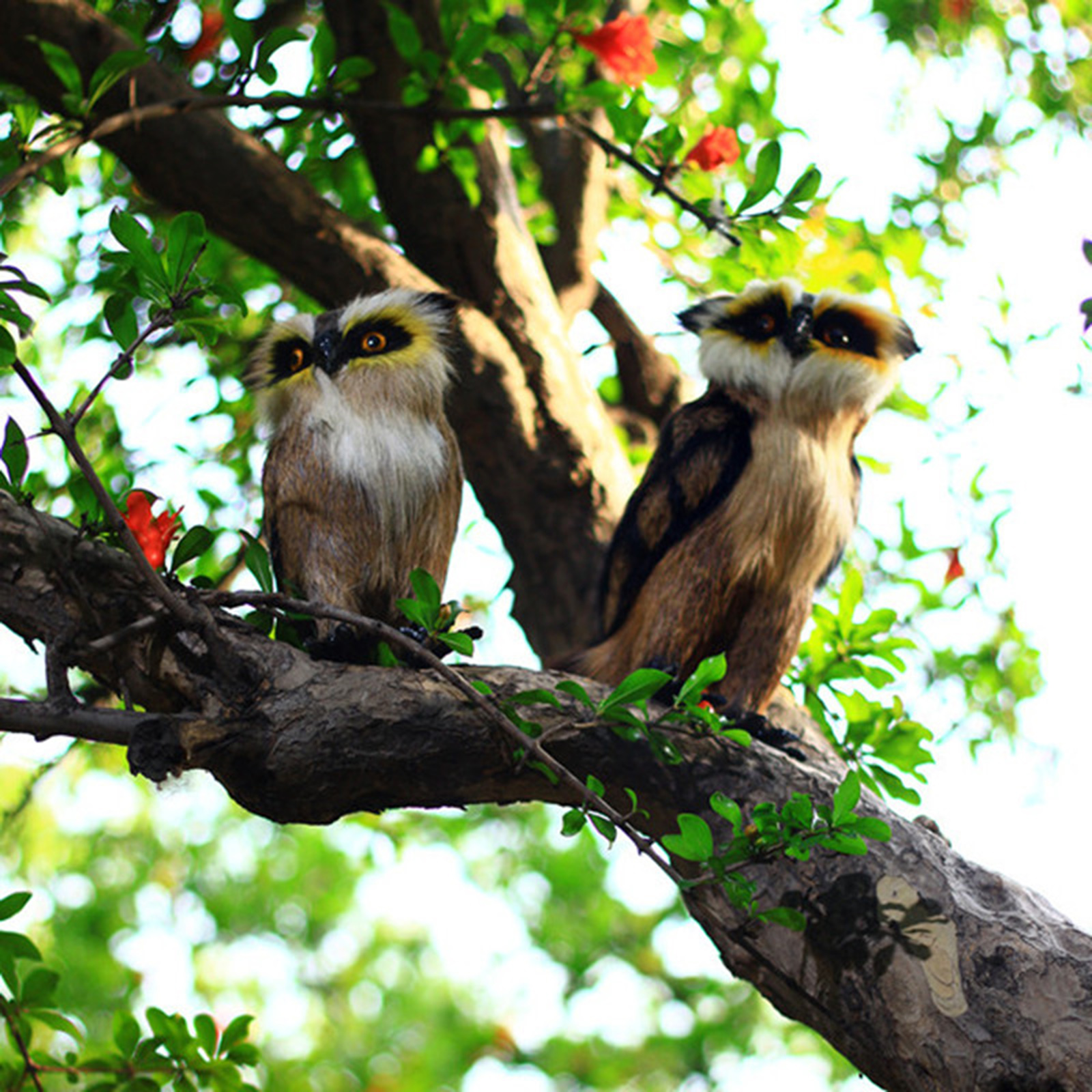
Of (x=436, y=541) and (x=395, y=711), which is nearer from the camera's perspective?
(x=395, y=711)

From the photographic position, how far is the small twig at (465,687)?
1.95 meters

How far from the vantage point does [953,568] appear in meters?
4.25

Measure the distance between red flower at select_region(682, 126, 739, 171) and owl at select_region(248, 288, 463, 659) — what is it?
105 cm

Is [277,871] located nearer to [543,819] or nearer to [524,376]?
[543,819]

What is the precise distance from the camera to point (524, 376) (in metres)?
4.15

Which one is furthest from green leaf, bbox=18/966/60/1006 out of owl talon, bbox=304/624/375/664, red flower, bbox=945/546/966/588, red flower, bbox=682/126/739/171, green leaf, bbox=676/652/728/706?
red flower, bbox=945/546/966/588

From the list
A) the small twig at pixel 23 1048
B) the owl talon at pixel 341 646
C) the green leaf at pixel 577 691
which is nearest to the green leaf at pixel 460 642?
the green leaf at pixel 577 691

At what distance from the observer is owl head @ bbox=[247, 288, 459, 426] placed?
2938 millimetres

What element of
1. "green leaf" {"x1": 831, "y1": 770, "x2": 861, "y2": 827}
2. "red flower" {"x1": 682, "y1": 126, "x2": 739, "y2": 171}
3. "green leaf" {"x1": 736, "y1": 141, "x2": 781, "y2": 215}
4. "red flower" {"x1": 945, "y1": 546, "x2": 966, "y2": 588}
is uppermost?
"red flower" {"x1": 682, "y1": 126, "x2": 739, "y2": 171}

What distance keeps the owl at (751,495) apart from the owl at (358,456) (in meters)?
0.59

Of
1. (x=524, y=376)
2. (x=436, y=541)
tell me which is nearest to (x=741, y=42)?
(x=524, y=376)

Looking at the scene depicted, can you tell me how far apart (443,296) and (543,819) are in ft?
22.5

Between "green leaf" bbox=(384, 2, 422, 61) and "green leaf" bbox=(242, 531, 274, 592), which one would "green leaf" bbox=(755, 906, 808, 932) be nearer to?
"green leaf" bbox=(242, 531, 274, 592)

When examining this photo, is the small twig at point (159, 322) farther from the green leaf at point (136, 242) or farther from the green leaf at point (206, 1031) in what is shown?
the green leaf at point (206, 1031)
